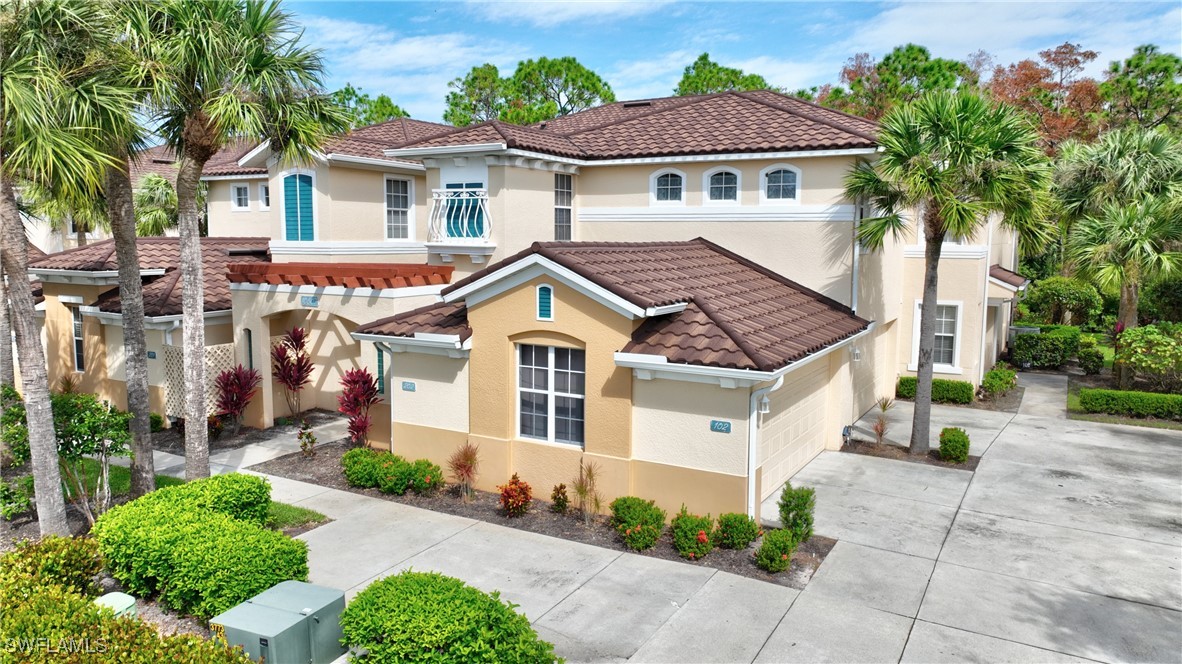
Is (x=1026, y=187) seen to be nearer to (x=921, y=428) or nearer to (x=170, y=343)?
(x=921, y=428)

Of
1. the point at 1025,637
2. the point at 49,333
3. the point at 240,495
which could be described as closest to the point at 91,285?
the point at 49,333

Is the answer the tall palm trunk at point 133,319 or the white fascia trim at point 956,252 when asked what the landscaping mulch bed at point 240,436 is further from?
the white fascia trim at point 956,252

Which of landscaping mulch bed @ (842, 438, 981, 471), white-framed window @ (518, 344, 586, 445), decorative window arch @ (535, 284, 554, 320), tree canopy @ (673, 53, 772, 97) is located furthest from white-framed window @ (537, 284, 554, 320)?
tree canopy @ (673, 53, 772, 97)

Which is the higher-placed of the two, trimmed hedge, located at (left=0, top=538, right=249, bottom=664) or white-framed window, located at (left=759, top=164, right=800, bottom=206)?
white-framed window, located at (left=759, top=164, right=800, bottom=206)

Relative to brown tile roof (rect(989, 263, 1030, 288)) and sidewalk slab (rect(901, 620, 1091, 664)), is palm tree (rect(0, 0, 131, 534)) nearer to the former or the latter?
sidewalk slab (rect(901, 620, 1091, 664))

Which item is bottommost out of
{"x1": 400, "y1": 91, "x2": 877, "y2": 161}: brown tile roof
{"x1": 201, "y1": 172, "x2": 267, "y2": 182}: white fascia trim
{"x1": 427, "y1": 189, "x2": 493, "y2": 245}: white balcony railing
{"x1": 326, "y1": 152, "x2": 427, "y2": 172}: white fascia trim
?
{"x1": 427, "y1": 189, "x2": 493, "y2": 245}: white balcony railing
